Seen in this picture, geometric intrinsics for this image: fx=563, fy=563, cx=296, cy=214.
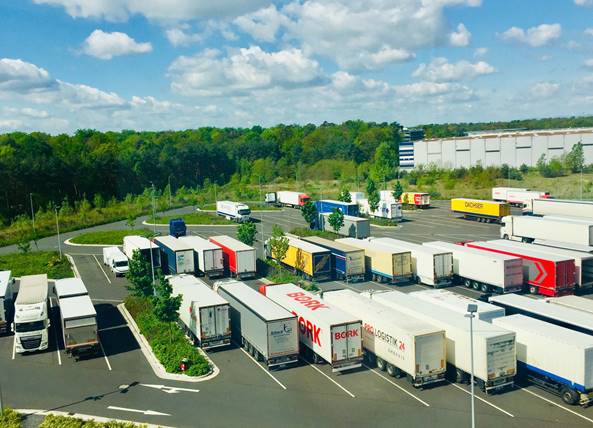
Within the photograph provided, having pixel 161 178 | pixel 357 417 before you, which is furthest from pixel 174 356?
pixel 161 178

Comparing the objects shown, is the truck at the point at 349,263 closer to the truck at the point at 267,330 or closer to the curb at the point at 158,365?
the truck at the point at 267,330

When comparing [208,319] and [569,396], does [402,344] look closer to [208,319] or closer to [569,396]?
[569,396]

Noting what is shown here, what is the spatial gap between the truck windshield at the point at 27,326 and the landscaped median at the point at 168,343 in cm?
639

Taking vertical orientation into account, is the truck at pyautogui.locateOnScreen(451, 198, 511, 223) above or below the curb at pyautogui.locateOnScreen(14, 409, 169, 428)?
above

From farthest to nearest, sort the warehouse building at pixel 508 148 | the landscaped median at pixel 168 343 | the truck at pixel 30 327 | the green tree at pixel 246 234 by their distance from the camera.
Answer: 1. the warehouse building at pixel 508 148
2. the green tree at pixel 246 234
3. the truck at pixel 30 327
4. the landscaped median at pixel 168 343

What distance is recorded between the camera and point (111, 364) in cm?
3250

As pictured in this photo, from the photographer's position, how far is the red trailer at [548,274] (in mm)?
42219

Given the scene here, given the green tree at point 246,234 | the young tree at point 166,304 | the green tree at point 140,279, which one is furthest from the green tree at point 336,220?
the young tree at point 166,304

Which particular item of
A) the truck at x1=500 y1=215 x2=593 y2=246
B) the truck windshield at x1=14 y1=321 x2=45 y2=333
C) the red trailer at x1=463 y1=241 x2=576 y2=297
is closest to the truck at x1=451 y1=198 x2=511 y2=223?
the truck at x1=500 y1=215 x2=593 y2=246

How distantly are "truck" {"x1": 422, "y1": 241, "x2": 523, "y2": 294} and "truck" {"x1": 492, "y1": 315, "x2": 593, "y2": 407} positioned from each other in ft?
45.6

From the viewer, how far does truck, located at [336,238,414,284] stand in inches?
1848

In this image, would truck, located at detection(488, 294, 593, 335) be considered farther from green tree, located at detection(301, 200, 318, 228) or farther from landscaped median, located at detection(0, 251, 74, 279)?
green tree, located at detection(301, 200, 318, 228)

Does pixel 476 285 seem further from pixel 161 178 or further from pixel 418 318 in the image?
pixel 161 178

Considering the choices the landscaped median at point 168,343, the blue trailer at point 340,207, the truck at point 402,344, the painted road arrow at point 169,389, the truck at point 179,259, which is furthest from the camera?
the blue trailer at point 340,207
